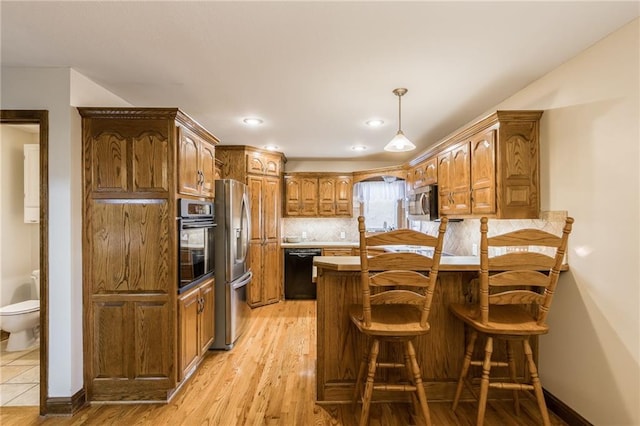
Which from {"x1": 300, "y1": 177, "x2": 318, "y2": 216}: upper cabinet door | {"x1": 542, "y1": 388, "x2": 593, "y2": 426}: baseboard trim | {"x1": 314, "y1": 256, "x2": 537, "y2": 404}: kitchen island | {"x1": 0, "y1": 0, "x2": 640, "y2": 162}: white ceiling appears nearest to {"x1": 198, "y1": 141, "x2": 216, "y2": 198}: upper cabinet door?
{"x1": 0, "y1": 0, "x2": 640, "y2": 162}: white ceiling

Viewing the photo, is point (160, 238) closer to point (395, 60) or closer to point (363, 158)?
point (395, 60)

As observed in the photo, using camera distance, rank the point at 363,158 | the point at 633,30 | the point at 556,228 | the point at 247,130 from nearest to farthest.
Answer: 1. the point at 633,30
2. the point at 556,228
3. the point at 247,130
4. the point at 363,158

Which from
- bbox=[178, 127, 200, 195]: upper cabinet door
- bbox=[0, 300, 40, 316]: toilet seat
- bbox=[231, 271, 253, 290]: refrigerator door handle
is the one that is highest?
bbox=[178, 127, 200, 195]: upper cabinet door

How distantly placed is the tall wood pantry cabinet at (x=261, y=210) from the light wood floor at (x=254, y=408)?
1.82 meters

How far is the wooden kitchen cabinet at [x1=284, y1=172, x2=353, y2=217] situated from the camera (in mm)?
5539

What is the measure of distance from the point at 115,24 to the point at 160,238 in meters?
1.39

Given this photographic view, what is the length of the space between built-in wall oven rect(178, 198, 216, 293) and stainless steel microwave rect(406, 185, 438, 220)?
2.49 meters

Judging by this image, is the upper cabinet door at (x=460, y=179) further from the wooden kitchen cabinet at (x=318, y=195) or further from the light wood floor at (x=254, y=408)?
the wooden kitchen cabinet at (x=318, y=195)

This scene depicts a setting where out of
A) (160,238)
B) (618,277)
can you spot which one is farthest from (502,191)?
(160,238)

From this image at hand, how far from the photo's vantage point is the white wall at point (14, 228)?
3326 millimetres

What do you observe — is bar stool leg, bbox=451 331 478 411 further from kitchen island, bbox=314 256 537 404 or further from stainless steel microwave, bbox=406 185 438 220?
stainless steel microwave, bbox=406 185 438 220

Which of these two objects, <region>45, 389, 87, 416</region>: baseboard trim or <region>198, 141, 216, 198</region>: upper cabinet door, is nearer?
<region>45, 389, 87, 416</region>: baseboard trim

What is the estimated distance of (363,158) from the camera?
570cm

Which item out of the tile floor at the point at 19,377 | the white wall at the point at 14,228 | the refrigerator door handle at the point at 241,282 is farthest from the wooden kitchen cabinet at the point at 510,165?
the white wall at the point at 14,228
